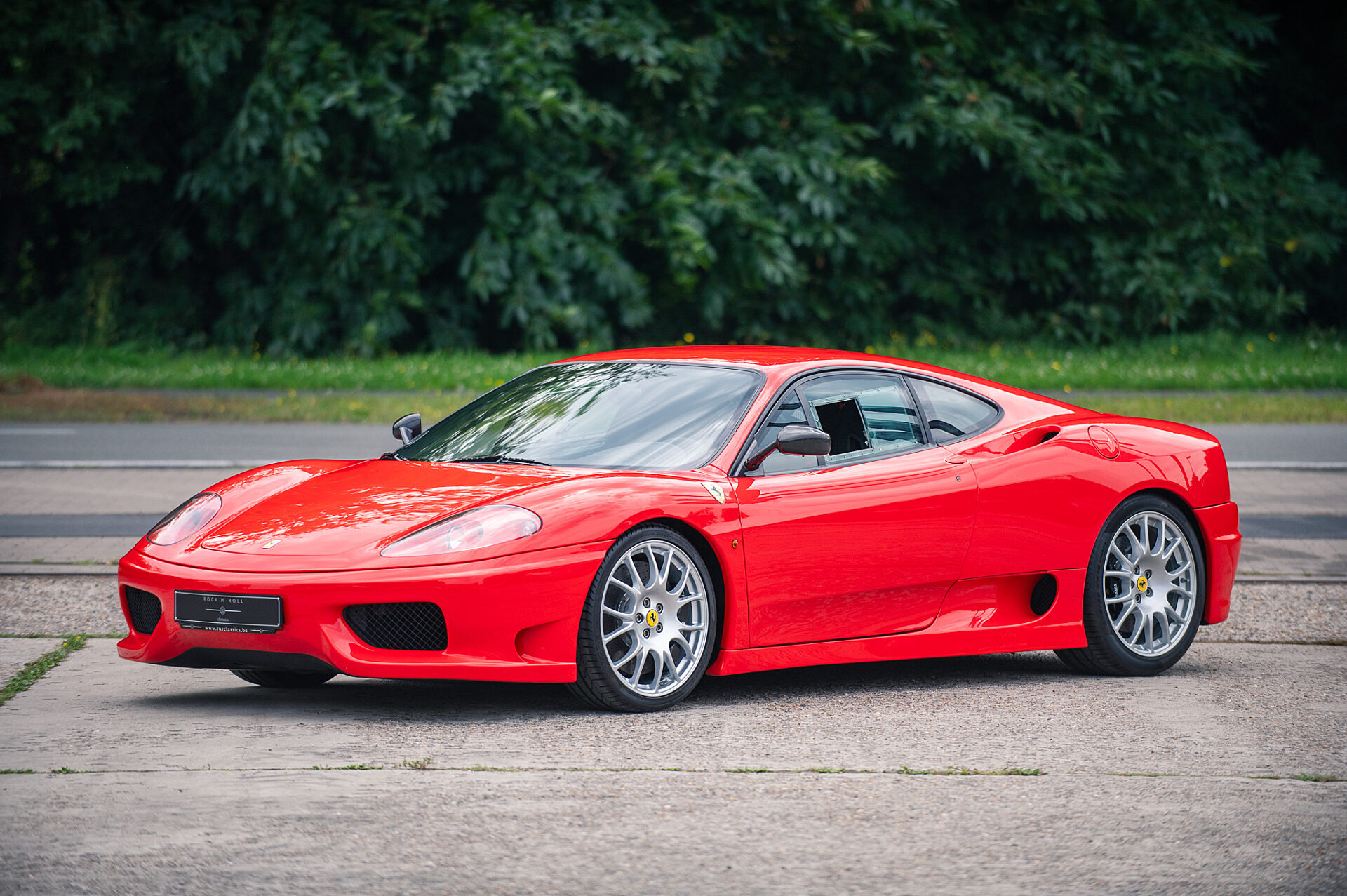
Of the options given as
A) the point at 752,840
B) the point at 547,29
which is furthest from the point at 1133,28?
the point at 752,840

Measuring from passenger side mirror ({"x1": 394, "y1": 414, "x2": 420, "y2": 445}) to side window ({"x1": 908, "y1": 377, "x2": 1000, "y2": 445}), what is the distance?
6.47 feet

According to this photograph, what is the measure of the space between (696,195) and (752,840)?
1954cm

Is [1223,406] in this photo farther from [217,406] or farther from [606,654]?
[606,654]

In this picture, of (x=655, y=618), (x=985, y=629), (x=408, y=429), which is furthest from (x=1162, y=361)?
(x=655, y=618)

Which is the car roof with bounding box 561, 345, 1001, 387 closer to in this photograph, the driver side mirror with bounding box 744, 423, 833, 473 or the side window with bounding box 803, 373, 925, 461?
the side window with bounding box 803, 373, 925, 461

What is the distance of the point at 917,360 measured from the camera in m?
20.2

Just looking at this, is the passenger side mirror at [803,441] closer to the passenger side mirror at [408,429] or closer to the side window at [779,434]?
the side window at [779,434]

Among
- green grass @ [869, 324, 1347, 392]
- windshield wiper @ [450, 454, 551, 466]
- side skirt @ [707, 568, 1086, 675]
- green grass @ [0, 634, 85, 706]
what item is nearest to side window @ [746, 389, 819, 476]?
side skirt @ [707, 568, 1086, 675]

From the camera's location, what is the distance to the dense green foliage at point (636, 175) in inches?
899

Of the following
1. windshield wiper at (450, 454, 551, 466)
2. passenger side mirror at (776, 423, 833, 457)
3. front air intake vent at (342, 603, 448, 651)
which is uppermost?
passenger side mirror at (776, 423, 833, 457)

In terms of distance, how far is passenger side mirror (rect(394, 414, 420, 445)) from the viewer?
6.85m

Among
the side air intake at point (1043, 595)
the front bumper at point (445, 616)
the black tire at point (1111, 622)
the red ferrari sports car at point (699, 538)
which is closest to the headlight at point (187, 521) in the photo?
the red ferrari sports car at point (699, 538)

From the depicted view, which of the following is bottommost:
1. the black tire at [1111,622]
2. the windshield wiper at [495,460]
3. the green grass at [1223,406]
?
the green grass at [1223,406]

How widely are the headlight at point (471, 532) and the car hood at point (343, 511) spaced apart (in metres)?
0.03
